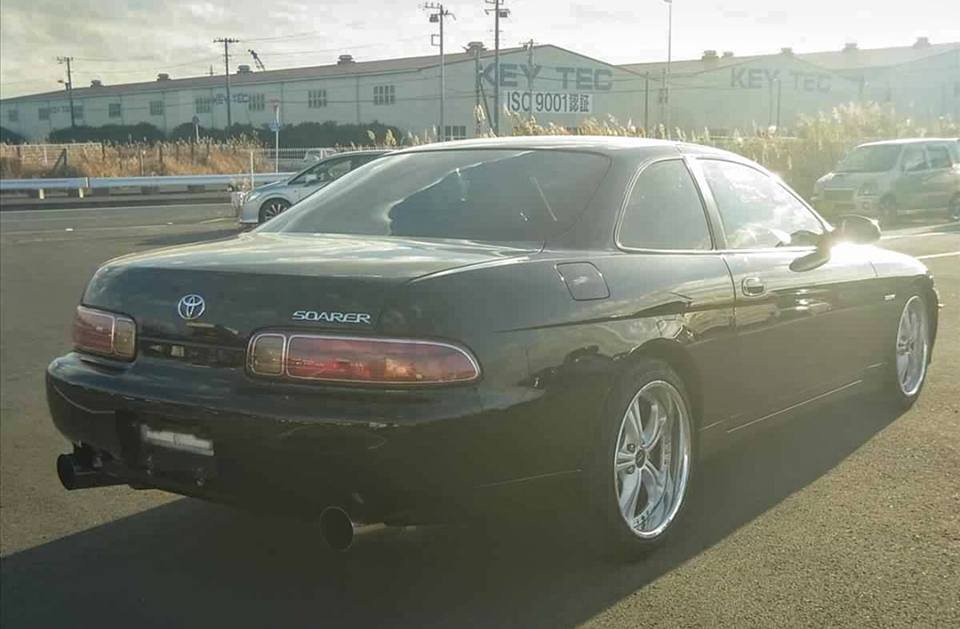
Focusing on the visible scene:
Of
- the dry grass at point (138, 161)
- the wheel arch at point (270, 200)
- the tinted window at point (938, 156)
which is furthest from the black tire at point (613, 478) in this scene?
the dry grass at point (138, 161)

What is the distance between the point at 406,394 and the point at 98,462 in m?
1.23

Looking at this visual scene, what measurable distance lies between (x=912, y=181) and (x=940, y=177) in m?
0.77

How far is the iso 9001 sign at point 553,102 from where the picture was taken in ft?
214

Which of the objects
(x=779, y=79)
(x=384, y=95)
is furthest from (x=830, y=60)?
(x=384, y=95)

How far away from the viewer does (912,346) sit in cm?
582

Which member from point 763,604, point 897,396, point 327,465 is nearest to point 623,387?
point 763,604

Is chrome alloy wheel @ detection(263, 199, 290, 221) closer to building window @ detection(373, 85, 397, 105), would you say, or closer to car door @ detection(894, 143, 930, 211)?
car door @ detection(894, 143, 930, 211)

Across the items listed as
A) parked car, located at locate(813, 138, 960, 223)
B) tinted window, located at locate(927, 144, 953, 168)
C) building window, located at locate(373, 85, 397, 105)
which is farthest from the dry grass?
tinted window, located at locate(927, 144, 953, 168)

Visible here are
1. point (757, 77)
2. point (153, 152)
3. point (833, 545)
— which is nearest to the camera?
point (833, 545)

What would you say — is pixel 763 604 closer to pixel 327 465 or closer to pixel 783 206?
pixel 327 465

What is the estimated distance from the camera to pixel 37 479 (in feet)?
16.6

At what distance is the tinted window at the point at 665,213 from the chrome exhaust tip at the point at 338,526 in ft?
4.77

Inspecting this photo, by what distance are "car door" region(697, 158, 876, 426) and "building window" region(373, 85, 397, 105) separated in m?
64.9

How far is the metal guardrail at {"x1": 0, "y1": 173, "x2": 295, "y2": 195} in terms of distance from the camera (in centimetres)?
3219
